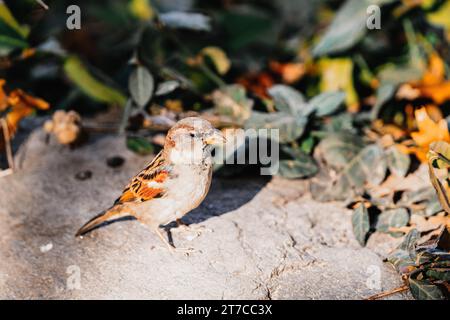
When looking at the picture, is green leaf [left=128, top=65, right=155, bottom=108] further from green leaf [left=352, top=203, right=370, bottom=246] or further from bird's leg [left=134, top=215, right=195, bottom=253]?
green leaf [left=352, top=203, right=370, bottom=246]

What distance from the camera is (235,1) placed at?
5219 millimetres

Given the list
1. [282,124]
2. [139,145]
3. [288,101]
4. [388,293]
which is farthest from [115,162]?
[388,293]

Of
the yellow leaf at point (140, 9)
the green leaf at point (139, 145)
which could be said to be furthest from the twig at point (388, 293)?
the yellow leaf at point (140, 9)

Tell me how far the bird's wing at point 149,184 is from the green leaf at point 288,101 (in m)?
1.08

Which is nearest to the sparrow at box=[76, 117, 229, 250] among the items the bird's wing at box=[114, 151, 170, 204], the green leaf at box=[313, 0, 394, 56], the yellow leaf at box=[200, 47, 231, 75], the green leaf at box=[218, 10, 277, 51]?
the bird's wing at box=[114, 151, 170, 204]

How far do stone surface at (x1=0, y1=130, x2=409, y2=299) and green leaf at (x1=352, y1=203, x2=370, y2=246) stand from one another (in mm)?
55

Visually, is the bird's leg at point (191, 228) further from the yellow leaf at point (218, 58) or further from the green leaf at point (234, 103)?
the yellow leaf at point (218, 58)

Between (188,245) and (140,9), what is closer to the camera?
(188,245)

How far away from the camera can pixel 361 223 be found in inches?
109

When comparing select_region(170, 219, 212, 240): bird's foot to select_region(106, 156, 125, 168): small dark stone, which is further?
select_region(106, 156, 125, 168): small dark stone

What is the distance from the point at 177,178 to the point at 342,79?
2.03m

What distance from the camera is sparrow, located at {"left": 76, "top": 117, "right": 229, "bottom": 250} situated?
2.51m

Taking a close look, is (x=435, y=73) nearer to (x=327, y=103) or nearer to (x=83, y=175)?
(x=327, y=103)
